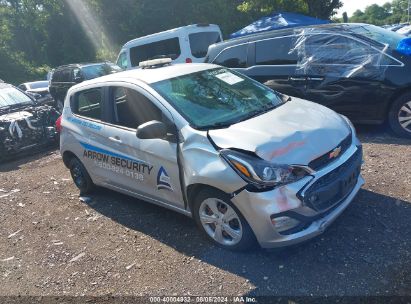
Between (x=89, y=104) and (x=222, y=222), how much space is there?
2.53 meters

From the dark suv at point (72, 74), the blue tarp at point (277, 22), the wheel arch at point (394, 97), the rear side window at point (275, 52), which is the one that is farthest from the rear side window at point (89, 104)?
the blue tarp at point (277, 22)

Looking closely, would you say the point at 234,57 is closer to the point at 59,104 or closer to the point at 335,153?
the point at 335,153

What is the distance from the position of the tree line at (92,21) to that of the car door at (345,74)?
1572cm

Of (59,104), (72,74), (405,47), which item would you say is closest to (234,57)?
(405,47)

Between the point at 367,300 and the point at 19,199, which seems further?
the point at 19,199

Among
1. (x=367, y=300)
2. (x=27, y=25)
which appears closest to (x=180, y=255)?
(x=367, y=300)

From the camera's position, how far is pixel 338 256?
3416mm

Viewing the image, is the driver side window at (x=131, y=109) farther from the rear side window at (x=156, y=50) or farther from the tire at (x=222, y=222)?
the rear side window at (x=156, y=50)

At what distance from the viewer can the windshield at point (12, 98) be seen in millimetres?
9141

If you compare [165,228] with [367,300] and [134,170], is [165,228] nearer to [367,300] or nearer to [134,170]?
[134,170]

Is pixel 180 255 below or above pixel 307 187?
below

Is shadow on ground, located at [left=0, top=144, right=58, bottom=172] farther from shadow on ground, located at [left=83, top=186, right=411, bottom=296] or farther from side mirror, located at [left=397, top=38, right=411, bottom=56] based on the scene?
side mirror, located at [left=397, top=38, right=411, bottom=56]

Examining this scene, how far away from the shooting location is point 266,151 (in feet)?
10.8

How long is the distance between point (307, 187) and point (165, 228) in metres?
Result: 1.82
